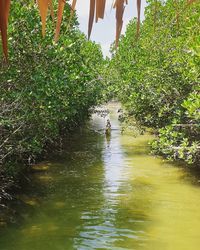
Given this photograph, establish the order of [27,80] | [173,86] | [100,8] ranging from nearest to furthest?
[100,8], [27,80], [173,86]

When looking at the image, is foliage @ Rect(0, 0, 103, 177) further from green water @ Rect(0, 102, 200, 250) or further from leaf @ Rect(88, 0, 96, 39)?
leaf @ Rect(88, 0, 96, 39)

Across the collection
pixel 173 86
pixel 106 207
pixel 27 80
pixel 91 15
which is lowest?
pixel 106 207

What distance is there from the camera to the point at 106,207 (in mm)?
10836

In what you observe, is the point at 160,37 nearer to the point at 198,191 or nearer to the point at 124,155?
the point at 124,155

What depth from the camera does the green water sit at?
8656 millimetres

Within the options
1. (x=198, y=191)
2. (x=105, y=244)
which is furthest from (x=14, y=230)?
(x=198, y=191)

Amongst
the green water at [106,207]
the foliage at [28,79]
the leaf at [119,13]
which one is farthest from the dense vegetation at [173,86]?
the leaf at [119,13]

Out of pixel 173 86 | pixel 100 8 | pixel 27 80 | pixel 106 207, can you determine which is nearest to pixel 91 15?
pixel 100 8

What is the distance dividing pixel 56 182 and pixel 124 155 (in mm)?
6022

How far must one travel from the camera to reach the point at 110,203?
1124 centimetres

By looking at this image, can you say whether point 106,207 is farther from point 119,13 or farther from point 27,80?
point 119,13

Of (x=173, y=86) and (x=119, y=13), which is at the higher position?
(x=173, y=86)

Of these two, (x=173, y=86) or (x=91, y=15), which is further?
(x=173, y=86)

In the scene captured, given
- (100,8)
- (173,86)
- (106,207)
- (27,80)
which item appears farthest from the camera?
(173,86)
